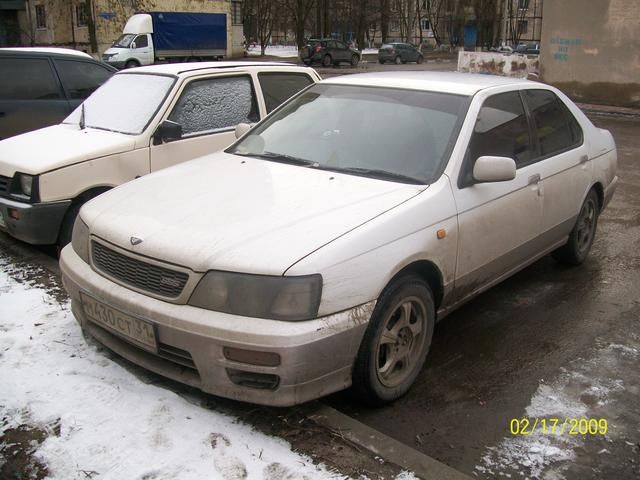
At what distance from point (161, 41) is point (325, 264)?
3511cm

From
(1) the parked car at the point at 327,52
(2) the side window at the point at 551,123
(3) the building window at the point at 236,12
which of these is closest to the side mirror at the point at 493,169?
(2) the side window at the point at 551,123

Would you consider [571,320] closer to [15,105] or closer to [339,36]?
[15,105]

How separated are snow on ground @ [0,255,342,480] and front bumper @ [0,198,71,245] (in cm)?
150

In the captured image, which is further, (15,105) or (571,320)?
(15,105)

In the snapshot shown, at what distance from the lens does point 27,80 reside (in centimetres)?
744

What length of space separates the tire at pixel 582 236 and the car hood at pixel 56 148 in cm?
372

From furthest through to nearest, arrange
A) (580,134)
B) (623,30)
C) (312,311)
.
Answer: (623,30) → (580,134) → (312,311)

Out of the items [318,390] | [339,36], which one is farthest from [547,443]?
[339,36]

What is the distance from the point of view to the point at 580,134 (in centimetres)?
522

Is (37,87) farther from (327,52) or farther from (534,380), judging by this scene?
(327,52)

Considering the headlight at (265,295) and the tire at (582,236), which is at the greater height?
the headlight at (265,295)

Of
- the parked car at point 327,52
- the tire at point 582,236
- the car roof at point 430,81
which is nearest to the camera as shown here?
the car roof at point 430,81
